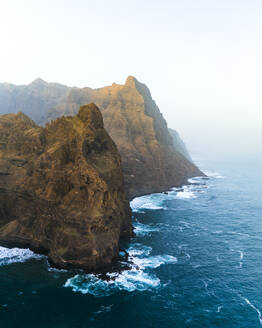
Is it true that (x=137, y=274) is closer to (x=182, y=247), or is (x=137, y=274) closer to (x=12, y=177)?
(x=182, y=247)

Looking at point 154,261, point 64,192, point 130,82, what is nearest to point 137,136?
point 130,82

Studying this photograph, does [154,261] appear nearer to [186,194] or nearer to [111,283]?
[111,283]

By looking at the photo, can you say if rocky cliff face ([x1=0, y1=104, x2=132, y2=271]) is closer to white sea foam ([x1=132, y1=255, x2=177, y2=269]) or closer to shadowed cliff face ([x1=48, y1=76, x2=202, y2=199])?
white sea foam ([x1=132, y1=255, x2=177, y2=269])

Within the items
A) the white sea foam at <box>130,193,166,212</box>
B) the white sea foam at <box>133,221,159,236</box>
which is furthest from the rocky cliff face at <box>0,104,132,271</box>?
the white sea foam at <box>130,193,166,212</box>

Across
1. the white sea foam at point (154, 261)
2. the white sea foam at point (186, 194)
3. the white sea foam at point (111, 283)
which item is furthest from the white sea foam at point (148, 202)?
the white sea foam at point (111, 283)

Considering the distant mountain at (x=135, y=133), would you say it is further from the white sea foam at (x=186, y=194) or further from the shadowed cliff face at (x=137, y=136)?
the white sea foam at (x=186, y=194)
